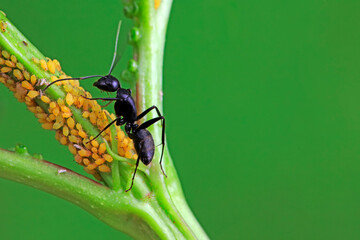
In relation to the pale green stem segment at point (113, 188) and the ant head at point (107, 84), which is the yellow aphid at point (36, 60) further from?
the ant head at point (107, 84)

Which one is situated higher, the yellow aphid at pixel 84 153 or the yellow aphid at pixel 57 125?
the yellow aphid at pixel 57 125

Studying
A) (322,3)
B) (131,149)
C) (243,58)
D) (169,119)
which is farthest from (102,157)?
(322,3)

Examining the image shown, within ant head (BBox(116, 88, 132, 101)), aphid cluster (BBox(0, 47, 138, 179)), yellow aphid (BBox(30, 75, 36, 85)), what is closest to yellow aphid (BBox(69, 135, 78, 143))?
aphid cluster (BBox(0, 47, 138, 179))

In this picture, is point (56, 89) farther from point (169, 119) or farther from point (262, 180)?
point (262, 180)

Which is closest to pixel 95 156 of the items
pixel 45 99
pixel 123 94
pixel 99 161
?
pixel 99 161

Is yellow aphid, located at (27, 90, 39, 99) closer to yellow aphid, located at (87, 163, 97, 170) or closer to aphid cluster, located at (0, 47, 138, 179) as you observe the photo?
aphid cluster, located at (0, 47, 138, 179)

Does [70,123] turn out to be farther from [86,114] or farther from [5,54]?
[5,54]

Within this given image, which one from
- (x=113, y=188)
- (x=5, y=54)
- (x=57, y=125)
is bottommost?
(x=113, y=188)

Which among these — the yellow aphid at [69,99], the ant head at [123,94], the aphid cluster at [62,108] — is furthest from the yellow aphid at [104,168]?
the ant head at [123,94]
